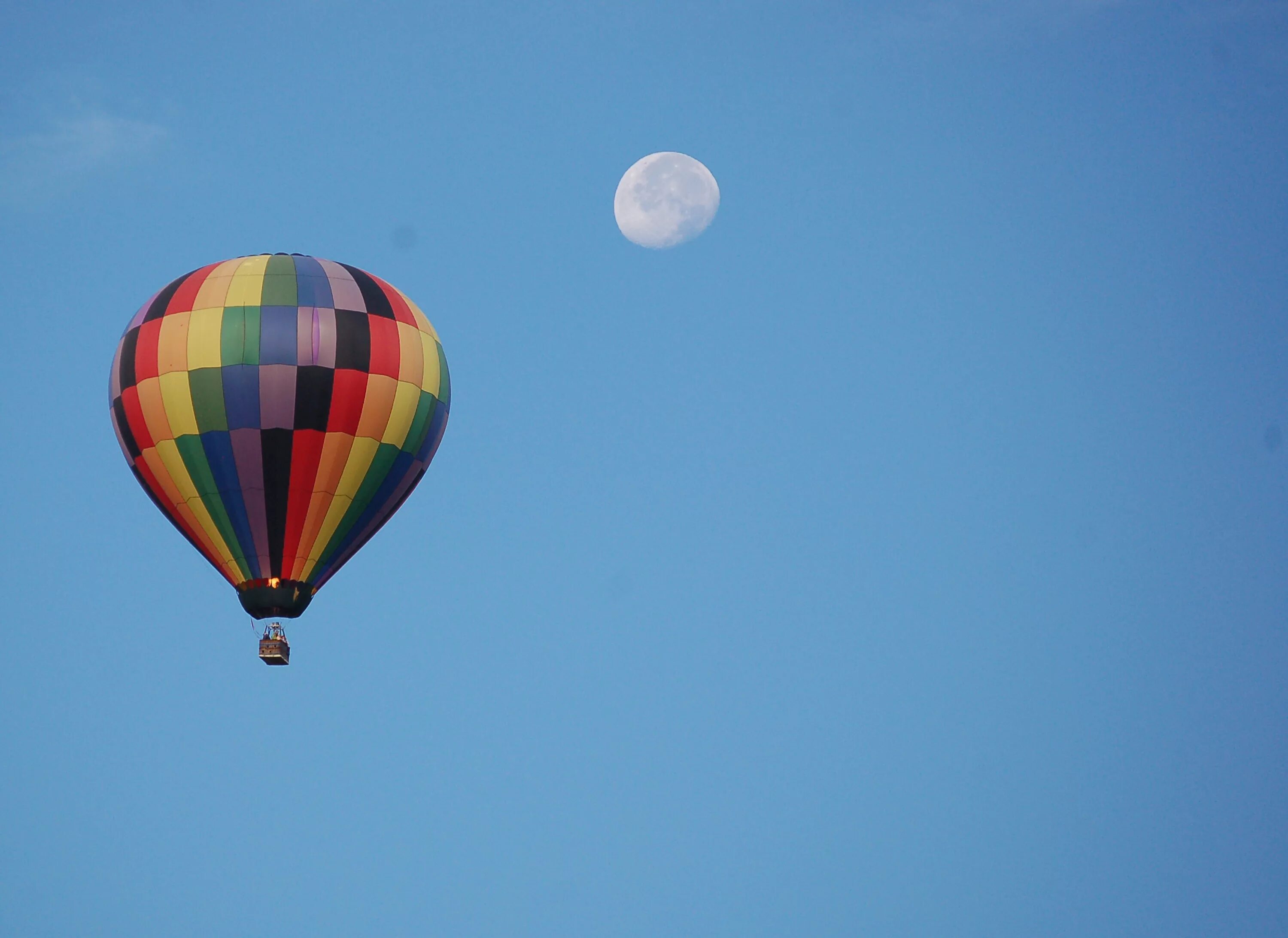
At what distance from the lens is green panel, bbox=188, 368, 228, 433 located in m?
37.8

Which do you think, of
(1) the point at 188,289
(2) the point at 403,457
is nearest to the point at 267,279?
(1) the point at 188,289

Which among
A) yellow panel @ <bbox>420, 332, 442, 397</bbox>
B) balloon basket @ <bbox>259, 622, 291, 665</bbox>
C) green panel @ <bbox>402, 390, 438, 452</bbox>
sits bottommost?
balloon basket @ <bbox>259, 622, 291, 665</bbox>

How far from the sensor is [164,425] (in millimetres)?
38125

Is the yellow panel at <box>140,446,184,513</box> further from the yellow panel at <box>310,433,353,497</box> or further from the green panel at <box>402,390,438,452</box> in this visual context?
the green panel at <box>402,390,438,452</box>

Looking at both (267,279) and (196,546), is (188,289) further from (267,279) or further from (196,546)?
(196,546)

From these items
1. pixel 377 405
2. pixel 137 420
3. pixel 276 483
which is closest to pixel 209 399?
pixel 137 420

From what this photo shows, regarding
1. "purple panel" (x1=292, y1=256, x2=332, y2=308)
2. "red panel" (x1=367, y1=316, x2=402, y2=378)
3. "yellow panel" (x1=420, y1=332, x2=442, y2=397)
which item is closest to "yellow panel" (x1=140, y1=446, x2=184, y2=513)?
"purple panel" (x1=292, y1=256, x2=332, y2=308)

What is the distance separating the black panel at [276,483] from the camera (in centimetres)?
3775

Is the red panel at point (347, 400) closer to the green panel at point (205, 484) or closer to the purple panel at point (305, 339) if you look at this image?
the purple panel at point (305, 339)

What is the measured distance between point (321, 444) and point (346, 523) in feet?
5.22

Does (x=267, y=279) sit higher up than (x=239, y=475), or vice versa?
(x=267, y=279)

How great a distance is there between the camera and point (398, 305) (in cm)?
3972

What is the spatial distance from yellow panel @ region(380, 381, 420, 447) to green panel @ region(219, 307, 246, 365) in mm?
2854

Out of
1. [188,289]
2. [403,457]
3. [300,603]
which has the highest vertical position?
[188,289]
